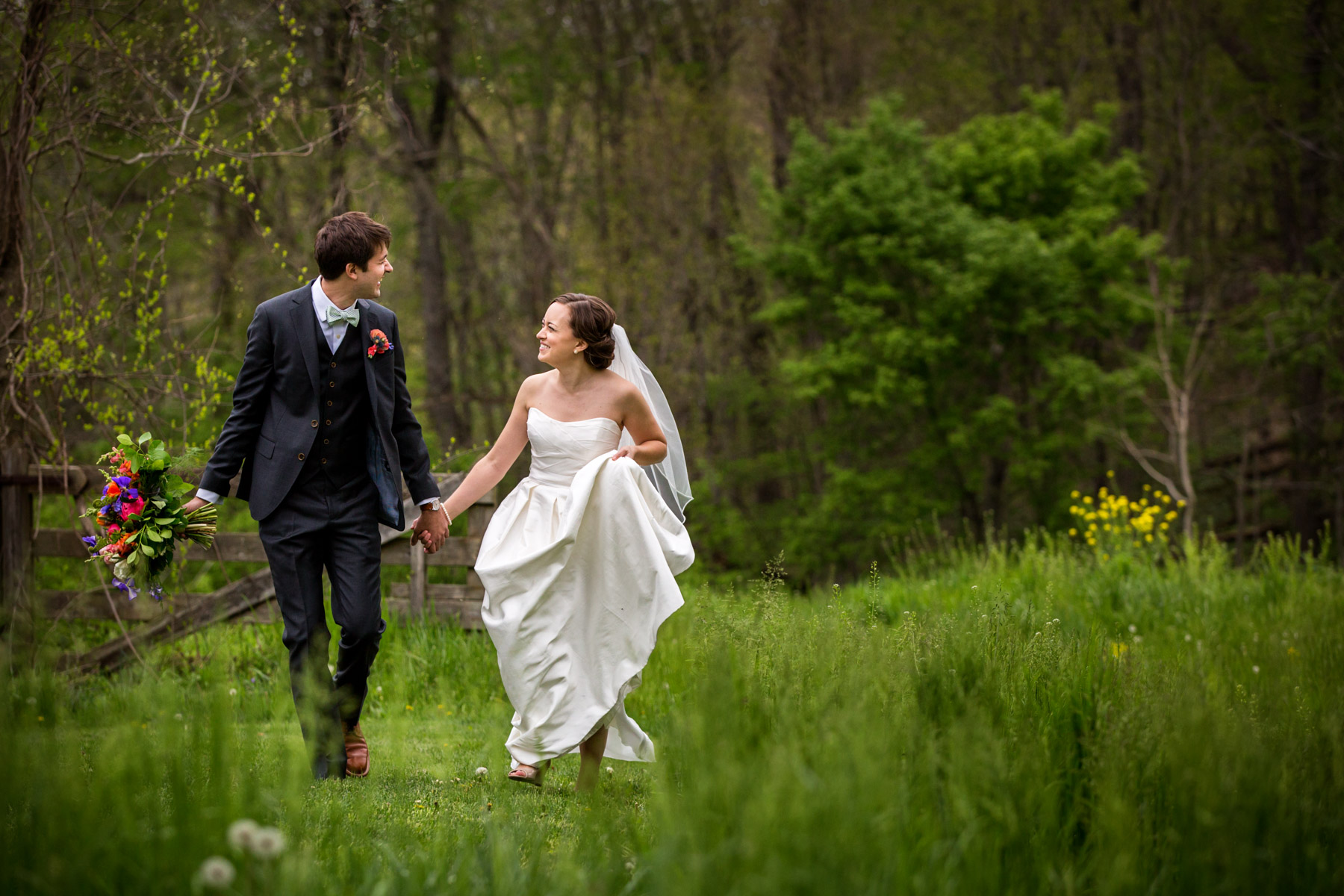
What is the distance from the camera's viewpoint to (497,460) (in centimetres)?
505

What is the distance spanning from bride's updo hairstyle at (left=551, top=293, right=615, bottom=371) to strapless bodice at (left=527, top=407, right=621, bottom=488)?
31cm

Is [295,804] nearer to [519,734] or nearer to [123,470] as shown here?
[519,734]

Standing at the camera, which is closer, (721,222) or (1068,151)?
(1068,151)

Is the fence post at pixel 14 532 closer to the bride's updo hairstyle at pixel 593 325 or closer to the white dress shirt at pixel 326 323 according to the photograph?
the white dress shirt at pixel 326 323

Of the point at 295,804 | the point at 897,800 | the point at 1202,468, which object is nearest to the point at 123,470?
the point at 295,804

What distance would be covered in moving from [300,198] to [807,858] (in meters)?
17.1

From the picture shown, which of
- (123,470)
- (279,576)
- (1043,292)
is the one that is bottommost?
(279,576)

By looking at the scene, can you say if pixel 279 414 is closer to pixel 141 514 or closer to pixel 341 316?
pixel 341 316

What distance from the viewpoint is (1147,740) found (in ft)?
10.6

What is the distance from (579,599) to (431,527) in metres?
0.81

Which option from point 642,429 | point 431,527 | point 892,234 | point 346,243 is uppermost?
point 892,234

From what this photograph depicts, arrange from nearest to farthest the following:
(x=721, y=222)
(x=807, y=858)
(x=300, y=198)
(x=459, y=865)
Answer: (x=807, y=858) → (x=459, y=865) → (x=300, y=198) → (x=721, y=222)

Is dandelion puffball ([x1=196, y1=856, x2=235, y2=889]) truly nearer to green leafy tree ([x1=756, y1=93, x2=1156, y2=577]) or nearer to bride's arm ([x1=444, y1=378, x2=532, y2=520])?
bride's arm ([x1=444, y1=378, x2=532, y2=520])

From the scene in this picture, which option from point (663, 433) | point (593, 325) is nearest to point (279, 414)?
point (593, 325)
